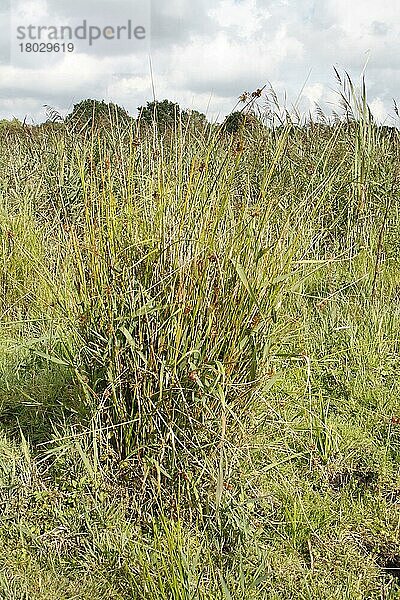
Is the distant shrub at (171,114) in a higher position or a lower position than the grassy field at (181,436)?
higher

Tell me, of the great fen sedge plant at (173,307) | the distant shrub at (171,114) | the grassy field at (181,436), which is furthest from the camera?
the distant shrub at (171,114)

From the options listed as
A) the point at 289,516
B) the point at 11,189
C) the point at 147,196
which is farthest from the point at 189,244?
the point at 11,189

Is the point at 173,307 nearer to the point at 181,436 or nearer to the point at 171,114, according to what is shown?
the point at 181,436

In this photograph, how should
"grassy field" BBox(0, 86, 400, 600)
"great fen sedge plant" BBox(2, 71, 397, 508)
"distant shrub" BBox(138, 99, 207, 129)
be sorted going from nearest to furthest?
"grassy field" BBox(0, 86, 400, 600) < "great fen sedge plant" BBox(2, 71, 397, 508) < "distant shrub" BBox(138, 99, 207, 129)

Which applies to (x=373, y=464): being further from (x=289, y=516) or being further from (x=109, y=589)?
(x=109, y=589)

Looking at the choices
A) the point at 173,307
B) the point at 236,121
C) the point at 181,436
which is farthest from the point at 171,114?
the point at 181,436

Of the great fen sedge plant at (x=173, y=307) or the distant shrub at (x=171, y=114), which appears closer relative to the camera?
the great fen sedge plant at (x=173, y=307)

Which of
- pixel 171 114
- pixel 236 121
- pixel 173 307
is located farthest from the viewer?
pixel 171 114

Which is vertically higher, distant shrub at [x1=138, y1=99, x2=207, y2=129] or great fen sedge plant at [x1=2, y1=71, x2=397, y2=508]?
distant shrub at [x1=138, y1=99, x2=207, y2=129]

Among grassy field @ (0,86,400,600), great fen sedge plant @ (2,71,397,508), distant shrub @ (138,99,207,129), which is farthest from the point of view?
distant shrub @ (138,99,207,129)

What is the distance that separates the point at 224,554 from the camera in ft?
6.15

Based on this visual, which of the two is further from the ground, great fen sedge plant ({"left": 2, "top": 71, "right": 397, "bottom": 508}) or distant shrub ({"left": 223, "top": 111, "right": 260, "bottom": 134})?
distant shrub ({"left": 223, "top": 111, "right": 260, "bottom": 134})

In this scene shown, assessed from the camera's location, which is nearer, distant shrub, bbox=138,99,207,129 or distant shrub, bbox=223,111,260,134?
distant shrub, bbox=223,111,260,134

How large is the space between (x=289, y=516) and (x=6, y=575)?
90 cm
